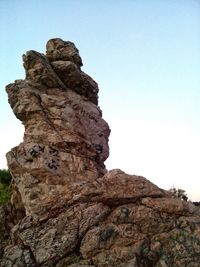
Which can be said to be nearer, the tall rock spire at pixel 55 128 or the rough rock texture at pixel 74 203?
the rough rock texture at pixel 74 203

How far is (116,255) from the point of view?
1445 centimetres

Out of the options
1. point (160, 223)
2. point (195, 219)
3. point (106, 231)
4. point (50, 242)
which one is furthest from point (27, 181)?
point (195, 219)

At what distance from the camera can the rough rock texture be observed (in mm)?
14898

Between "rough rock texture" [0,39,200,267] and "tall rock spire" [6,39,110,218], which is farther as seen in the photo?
"tall rock spire" [6,39,110,218]

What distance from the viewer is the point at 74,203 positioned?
54.8 ft

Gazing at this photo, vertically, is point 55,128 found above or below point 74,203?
above

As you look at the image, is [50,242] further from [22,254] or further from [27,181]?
[27,181]

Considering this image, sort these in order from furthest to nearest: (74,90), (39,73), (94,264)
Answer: (74,90) < (39,73) < (94,264)

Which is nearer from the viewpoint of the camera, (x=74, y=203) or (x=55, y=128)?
(x=74, y=203)

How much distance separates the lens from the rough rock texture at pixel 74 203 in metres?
14.9

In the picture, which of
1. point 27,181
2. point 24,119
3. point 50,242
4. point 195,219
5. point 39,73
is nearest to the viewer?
point 50,242

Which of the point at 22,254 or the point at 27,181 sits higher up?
the point at 27,181

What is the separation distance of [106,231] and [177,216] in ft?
11.9

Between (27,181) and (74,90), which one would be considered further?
(74,90)
